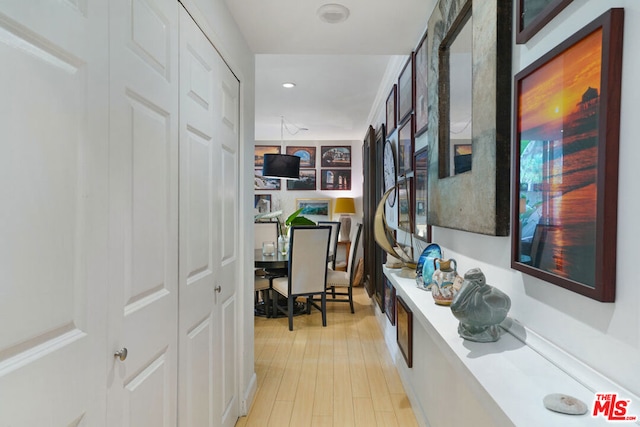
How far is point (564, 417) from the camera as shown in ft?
2.16

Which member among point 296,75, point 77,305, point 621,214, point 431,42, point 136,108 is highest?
point 296,75

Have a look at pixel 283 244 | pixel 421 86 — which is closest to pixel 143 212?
pixel 421 86

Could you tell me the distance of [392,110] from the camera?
330 cm

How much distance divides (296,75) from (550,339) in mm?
3249

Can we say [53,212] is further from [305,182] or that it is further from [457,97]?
[305,182]

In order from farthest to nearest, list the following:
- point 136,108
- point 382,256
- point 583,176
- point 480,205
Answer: point 382,256 < point 480,205 < point 136,108 < point 583,176

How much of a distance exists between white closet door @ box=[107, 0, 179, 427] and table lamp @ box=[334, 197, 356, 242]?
536 centimetres

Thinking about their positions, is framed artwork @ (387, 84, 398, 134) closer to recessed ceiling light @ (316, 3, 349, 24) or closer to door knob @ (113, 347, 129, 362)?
recessed ceiling light @ (316, 3, 349, 24)

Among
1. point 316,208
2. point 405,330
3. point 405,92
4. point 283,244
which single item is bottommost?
point 405,330

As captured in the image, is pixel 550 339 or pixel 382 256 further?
pixel 382 256

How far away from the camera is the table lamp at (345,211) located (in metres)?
6.63

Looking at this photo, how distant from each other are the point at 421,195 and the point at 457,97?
29.5 inches

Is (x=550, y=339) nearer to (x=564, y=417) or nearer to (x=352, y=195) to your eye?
(x=564, y=417)

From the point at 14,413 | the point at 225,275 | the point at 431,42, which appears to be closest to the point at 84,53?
the point at 14,413
